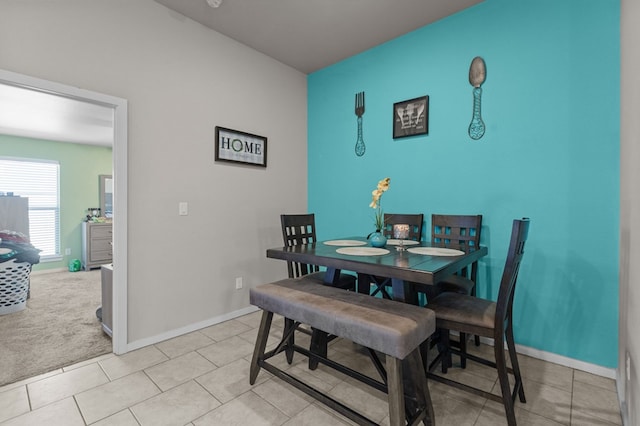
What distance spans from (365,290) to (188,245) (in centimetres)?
162

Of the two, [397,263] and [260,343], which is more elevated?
[397,263]

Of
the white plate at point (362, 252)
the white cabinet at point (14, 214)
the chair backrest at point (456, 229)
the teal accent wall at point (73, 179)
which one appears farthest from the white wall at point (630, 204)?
the teal accent wall at point (73, 179)

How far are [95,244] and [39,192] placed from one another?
1276mm

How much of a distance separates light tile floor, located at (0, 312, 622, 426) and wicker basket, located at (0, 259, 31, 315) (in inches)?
74.6

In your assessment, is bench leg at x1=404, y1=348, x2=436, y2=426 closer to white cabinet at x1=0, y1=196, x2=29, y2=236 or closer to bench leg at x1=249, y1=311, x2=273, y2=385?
bench leg at x1=249, y1=311, x2=273, y2=385

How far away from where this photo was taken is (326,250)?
2.04 meters

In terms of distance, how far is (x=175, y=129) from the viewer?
2.64 m

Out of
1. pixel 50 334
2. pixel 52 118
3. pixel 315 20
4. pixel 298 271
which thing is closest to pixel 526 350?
pixel 298 271

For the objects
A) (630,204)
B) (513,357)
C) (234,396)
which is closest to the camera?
(630,204)

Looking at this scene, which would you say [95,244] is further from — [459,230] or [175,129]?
[459,230]

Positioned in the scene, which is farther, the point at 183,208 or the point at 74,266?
the point at 74,266

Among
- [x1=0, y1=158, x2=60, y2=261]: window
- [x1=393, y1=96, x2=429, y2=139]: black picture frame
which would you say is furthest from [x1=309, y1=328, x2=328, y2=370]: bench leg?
[x1=0, y1=158, x2=60, y2=261]: window

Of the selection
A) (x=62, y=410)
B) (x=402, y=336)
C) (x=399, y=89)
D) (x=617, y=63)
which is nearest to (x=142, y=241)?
(x=62, y=410)

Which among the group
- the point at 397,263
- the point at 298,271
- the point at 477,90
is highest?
the point at 477,90
